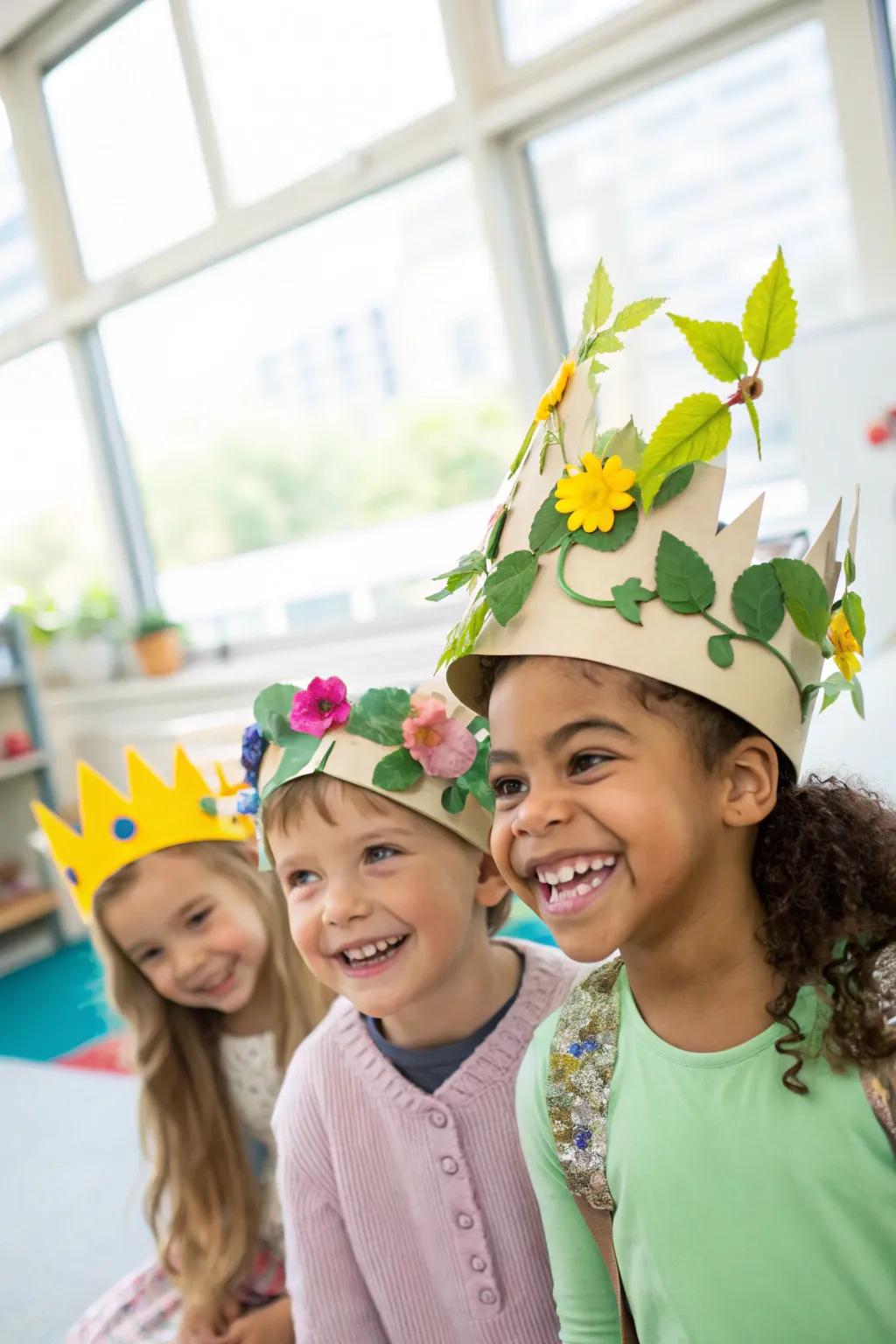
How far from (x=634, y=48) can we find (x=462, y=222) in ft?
2.70

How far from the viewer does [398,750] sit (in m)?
1.18

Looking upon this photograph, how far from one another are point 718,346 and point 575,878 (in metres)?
0.40

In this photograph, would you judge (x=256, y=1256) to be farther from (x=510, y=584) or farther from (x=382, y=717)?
(x=510, y=584)

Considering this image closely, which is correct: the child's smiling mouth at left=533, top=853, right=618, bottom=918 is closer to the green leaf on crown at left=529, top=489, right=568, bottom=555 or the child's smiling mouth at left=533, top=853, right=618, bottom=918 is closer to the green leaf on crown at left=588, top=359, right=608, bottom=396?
the green leaf on crown at left=529, top=489, right=568, bottom=555

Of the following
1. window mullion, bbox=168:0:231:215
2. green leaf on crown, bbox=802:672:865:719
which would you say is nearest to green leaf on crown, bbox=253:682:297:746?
green leaf on crown, bbox=802:672:865:719

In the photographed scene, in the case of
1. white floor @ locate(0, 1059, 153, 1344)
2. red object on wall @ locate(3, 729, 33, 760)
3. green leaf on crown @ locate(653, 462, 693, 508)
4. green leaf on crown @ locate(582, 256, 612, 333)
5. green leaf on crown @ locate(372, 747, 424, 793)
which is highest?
green leaf on crown @ locate(582, 256, 612, 333)

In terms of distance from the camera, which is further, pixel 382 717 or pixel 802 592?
pixel 382 717

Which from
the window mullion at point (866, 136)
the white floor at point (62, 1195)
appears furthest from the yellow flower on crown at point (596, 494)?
the window mullion at point (866, 136)

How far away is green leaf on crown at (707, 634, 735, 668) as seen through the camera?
2.79ft

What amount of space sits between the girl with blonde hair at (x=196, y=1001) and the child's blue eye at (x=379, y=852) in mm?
478

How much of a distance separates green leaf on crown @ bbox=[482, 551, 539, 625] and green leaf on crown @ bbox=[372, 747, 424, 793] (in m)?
0.30

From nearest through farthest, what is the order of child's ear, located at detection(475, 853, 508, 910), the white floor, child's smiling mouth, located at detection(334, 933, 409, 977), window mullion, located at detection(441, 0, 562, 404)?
child's smiling mouth, located at detection(334, 933, 409, 977), child's ear, located at detection(475, 853, 508, 910), the white floor, window mullion, located at detection(441, 0, 562, 404)

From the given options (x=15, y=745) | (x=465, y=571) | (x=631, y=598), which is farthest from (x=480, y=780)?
(x=15, y=745)

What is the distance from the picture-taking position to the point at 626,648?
86 centimetres
